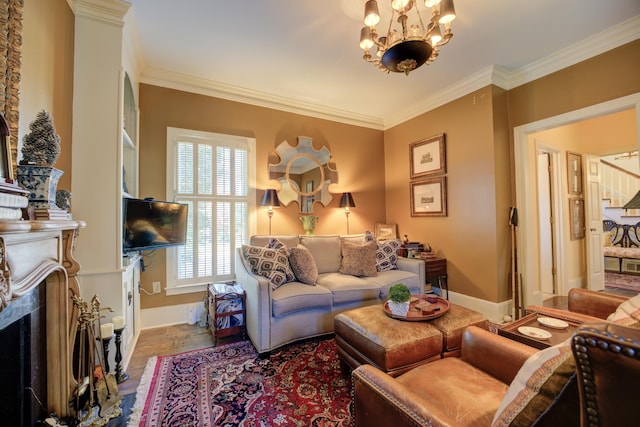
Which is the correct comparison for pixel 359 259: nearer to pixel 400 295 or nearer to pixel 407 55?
pixel 400 295

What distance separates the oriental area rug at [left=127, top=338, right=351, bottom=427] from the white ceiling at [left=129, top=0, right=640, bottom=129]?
113 inches

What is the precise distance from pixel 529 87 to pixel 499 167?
0.97 meters

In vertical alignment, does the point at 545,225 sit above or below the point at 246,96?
below

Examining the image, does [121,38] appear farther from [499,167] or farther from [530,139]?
[530,139]

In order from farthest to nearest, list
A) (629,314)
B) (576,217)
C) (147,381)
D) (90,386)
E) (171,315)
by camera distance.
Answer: (576,217) < (171,315) < (147,381) < (90,386) < (629,314)

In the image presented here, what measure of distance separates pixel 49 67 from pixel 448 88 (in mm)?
3953

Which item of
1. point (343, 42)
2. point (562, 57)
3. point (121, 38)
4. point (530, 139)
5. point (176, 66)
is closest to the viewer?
point (121, 38)

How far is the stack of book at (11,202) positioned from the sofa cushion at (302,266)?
201 cm

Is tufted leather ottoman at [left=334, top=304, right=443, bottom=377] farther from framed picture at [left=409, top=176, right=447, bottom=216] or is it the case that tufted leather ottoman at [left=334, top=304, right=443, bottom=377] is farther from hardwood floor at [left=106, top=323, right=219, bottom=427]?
framed picture at [left=409, top=176, right=447, bottom=216]

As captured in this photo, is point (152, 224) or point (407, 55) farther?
point (152, 224)

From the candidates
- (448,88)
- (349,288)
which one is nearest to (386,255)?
(349,288)

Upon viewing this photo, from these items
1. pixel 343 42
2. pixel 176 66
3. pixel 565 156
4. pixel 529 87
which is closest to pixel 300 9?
pixel 343 42

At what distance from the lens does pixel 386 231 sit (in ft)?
14.5

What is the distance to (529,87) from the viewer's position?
3.14 metres
